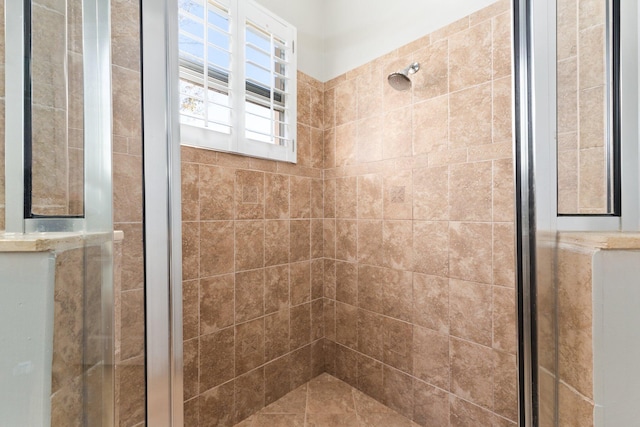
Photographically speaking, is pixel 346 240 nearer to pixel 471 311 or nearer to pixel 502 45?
pixel 471 311

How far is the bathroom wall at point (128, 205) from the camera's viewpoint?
0.46 m

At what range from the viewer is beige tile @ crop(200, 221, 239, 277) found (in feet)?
4.14

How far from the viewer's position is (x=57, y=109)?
1.37 ft

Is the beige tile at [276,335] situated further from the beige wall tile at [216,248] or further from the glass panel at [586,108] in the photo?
the glass panel at [586,108]

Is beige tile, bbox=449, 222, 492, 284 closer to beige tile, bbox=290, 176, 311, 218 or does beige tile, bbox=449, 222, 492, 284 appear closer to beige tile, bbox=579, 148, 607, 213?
beige tile, bbox=579, 148, 607, 213

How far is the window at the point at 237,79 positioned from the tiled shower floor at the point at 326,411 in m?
1.36

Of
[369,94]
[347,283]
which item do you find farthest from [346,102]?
[347,283]

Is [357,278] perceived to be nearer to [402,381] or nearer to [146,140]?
[402,381]

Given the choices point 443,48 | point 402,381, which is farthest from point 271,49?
point 402,381

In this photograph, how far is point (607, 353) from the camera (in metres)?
0.37

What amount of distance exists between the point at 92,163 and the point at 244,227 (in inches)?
39.4

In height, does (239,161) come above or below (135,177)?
above

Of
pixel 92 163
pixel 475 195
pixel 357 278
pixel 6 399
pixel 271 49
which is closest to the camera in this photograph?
pixel 6 399

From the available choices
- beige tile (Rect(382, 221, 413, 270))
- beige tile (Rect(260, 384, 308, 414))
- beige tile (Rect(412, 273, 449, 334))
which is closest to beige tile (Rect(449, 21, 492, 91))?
beige tile (Rect(382, 221, 413, 270))
